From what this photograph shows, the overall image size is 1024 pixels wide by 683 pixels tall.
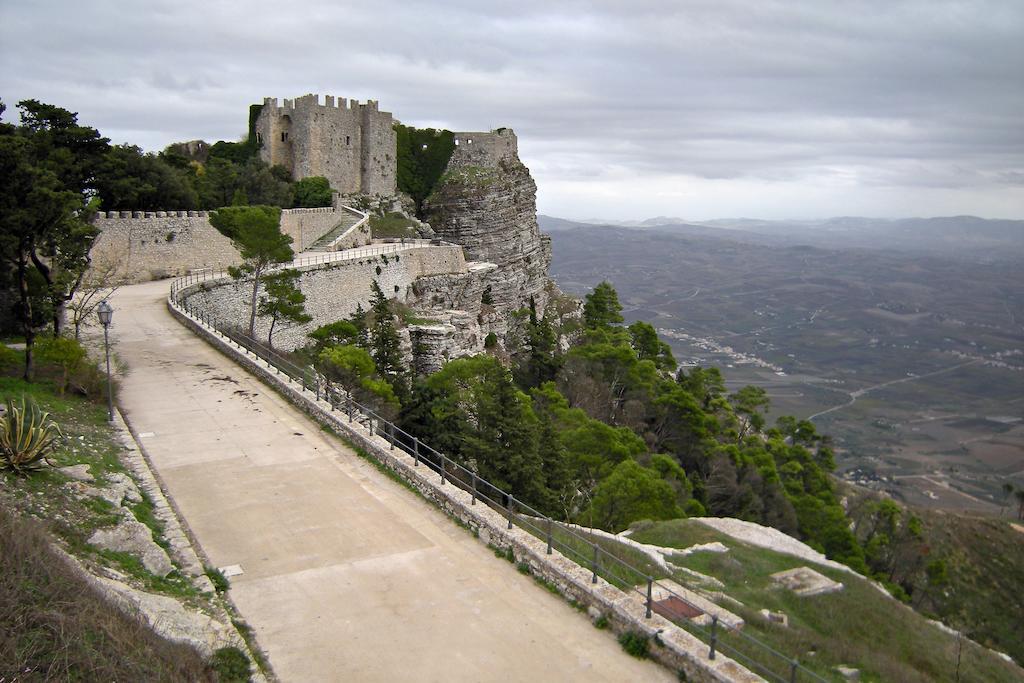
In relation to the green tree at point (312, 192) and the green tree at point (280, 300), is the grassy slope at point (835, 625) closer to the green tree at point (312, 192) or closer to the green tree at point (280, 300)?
the green tree at point (280, 300)

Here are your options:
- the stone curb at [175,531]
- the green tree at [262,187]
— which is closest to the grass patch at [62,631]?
the stone curb at [175,531]

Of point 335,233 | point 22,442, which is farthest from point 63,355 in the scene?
point 335,233

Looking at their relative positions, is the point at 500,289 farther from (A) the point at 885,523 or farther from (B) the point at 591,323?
(A) the point at 885,523

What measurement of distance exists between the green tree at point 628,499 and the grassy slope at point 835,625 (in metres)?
1.55

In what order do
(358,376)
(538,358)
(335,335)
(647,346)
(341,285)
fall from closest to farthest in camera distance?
(358,376), (335,335), (341,285), (538,358), (647,346)

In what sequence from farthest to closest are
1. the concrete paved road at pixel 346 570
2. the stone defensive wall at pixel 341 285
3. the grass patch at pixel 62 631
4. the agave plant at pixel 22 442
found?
the stone defensive wall at pixel 341 285, the agave plant at pixel 22 442, the concrete paved road at pixel 346 570, the grass patch at pixel 62 631

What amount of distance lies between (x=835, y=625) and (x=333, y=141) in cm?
3998

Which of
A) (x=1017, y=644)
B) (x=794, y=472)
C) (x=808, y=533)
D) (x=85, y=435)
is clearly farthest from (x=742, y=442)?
(x=85, y=435)

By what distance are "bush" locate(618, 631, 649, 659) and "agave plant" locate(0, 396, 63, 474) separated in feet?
25.1

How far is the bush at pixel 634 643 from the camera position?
26.3 feet

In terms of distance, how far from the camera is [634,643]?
809 centimetres

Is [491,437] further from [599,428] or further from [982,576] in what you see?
[982,576]

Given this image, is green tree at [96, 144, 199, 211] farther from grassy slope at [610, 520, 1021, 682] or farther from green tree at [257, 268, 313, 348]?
grassy slope at [610, 520, 1021, 682]

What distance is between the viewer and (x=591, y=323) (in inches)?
2072
